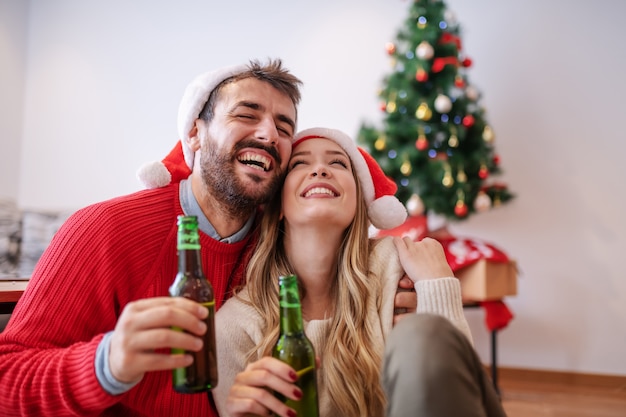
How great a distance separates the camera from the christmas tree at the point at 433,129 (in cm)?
291

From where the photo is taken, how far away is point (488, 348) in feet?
10.9

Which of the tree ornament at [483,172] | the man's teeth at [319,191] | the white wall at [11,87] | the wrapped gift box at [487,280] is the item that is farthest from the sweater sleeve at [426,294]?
the white wall at [11,87]

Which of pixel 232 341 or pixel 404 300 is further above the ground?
pixel 404 300

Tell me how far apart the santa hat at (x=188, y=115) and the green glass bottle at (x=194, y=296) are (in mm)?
644

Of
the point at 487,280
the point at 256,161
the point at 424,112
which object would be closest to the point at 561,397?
the point at 487,280

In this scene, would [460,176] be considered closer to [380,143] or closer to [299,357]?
[380,143]

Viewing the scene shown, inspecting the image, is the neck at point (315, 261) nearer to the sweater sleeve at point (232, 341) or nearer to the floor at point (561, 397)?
the sweater sleeve at point (232, 341)

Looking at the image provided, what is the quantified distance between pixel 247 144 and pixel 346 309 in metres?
0.50

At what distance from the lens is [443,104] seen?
2875 mm

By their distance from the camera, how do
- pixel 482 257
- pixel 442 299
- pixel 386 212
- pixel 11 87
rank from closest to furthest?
pixel 442 299, pixel 386 212, pixel 482 257, pixel 11 87

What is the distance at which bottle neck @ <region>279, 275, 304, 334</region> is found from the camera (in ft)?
2.95

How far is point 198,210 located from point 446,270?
2.18 feet

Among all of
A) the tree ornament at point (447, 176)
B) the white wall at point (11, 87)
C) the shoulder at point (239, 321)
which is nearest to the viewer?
the shoulder at point (239, 321)

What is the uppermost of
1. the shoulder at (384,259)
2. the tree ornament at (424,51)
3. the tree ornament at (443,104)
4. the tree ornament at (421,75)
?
the tree ornament at (424,51)
